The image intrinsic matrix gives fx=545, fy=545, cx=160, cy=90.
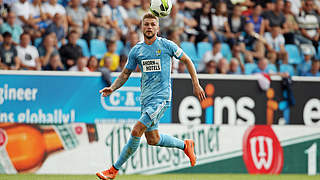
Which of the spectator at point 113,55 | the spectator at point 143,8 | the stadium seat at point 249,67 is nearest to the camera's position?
the spectator at point 113,55

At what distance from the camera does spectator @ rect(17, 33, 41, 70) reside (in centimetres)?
1140

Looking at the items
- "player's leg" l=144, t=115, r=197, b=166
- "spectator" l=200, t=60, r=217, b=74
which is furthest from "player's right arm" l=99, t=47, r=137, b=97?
"spectator" l=200, t=60, r=217, b=74

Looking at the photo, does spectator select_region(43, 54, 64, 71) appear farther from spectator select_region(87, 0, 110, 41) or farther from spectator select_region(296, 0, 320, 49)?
spectator select_region(296, 0, 320, 49)

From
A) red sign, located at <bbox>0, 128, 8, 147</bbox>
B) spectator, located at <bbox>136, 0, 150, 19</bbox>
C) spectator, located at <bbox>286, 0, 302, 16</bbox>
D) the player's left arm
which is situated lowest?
red sign, located at <bbox>0, 128, 8, 147</bbox>

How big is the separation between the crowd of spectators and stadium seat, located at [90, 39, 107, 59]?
0.04 metres

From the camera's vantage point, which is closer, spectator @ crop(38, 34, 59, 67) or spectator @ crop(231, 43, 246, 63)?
spectator @ crop(38, 34, 59, 67)

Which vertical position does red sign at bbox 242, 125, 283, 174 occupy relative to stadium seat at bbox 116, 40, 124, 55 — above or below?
below

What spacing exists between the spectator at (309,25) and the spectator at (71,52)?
257 inches

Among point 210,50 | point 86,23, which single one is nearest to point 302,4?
point 210,50

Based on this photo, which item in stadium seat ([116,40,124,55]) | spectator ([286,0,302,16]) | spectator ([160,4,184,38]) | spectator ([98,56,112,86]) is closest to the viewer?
spectator ([98,56,112,86])

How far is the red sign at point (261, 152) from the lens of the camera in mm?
10383

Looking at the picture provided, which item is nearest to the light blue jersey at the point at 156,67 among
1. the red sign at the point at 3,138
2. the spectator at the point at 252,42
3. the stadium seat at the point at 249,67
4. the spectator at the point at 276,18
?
the red sign at the point at 3,138

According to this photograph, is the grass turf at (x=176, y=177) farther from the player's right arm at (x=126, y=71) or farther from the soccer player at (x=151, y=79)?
the player's right arm at (x=126, y=71)

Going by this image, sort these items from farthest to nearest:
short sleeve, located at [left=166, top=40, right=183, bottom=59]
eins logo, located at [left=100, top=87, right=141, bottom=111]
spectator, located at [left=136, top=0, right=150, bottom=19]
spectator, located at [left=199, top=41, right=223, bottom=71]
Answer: spectator, located at [left=136, top=0, right=150, bottom=19]
spectator, located at [left=199, top=41, right=223, bottom=71]
eins logo, located at [left=100, top=87, right=141, bottom=111]
short sleeve, located at [left=166, top=40, right=183, bottom=59]
